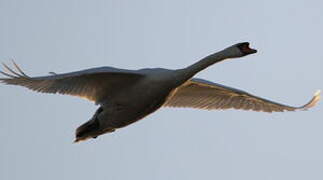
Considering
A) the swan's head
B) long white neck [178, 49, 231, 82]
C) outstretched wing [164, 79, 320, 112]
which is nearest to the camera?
long white neck [178, 49, 231, 82]

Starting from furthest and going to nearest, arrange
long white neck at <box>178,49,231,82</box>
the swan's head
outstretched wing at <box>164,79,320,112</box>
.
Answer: outstretched wing at <box>164,79,320,112</box> → the swan's head → long white neck at <box>178,49,231,82</box>

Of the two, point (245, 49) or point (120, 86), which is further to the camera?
point (120, 86)

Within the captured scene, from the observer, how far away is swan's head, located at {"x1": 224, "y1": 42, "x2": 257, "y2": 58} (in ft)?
52.9

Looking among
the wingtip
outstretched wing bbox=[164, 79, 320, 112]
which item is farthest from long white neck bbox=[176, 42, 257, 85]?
the wingtip

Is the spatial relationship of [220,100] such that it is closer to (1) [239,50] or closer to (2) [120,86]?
(1) [239,50]

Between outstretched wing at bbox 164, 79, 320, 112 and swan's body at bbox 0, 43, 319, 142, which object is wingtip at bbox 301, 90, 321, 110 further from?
swan's body at bbox 0, 43, 319, 142

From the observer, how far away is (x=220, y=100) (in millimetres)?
18172

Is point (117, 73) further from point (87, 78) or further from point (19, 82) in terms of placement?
point (19, 82)

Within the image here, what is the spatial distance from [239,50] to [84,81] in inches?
106

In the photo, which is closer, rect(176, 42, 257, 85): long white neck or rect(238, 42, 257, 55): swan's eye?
rect(176, 42, 257, 85): long white neck

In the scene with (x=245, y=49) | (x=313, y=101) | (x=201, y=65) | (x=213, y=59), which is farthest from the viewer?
(x=313, y=101)

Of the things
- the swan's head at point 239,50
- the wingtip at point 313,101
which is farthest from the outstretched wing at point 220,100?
the swan's head at point 239,50

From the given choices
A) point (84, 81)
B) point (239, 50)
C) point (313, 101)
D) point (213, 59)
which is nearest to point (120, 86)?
point (84, 81)

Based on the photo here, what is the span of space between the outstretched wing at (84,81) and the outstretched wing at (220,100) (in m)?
1.71
